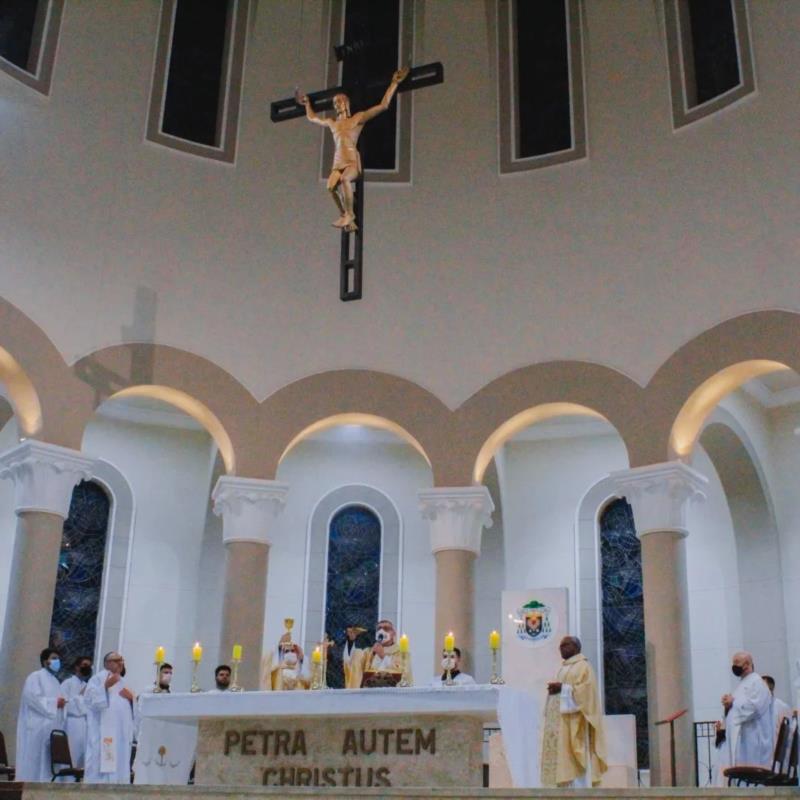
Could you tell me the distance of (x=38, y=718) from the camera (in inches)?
482

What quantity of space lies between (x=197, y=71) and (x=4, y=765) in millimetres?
9365

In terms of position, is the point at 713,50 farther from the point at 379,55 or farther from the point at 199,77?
the point at 199,77

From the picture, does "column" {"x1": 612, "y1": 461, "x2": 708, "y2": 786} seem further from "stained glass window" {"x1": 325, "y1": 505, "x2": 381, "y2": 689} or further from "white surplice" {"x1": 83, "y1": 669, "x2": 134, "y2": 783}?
"white surplice" {"x1": 83, "y1": 669, "x2": 134, "y2": 783}

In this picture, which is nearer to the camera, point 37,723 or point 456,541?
point 37,723

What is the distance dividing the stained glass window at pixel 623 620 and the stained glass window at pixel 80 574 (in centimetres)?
734

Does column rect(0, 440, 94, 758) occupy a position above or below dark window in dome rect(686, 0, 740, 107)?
below

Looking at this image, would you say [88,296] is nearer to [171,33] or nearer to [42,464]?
[42,464]

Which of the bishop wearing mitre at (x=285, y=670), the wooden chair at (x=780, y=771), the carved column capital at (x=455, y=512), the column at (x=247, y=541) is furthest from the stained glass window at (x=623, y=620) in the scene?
the bishop wearing mitre at (x=285, y=670)

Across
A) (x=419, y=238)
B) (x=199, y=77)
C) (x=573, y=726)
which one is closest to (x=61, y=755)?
(x=573, y=726)

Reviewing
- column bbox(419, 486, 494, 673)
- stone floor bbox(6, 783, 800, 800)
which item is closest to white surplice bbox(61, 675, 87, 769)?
stone floor bbox(6, 783, 800, 800)

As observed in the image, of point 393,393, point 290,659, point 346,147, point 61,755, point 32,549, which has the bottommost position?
point 61,755

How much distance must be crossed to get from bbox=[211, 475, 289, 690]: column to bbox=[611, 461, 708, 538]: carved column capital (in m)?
4.29

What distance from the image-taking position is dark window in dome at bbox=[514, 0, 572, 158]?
52.6ft

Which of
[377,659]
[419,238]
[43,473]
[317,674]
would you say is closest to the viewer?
[317,674]
